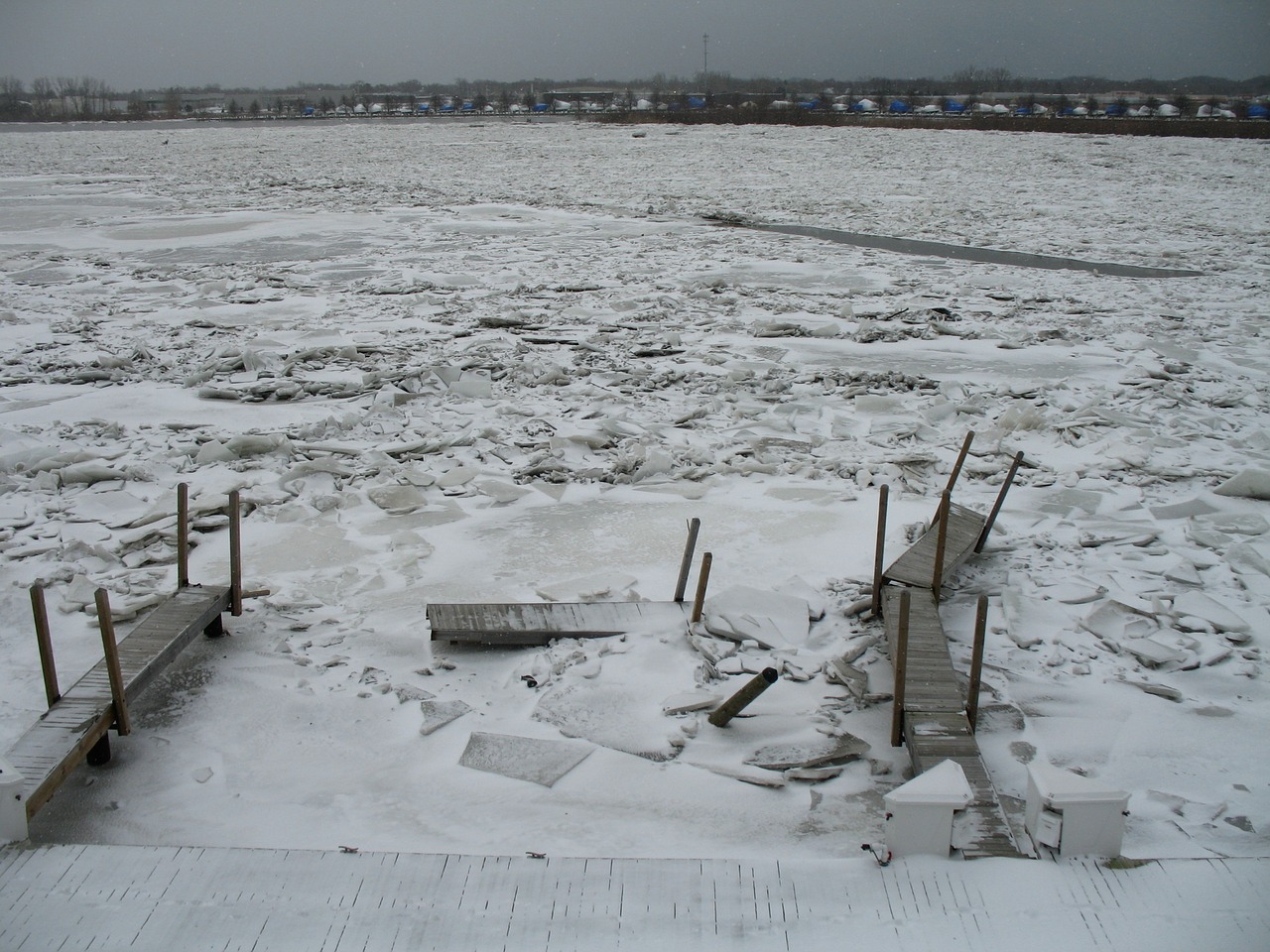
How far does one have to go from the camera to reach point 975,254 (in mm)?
12867

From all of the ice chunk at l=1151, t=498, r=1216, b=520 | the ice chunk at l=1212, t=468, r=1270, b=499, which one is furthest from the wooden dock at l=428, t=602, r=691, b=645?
the ice chunk at l=1212, t=468, r=1270, b=499

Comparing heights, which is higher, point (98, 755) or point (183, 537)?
point (183, 537)

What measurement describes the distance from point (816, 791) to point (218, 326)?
25.4ft

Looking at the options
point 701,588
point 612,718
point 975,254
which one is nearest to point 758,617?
point 701,588

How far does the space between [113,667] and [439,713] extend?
3.58ft

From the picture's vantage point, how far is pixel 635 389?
23.7 ft

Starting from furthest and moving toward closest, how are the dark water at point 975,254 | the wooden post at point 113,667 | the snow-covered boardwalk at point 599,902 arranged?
1. the dark water at point 975,254
2. the wooden post at point 113,667
3. the snow-covered boardwalk at point 599,902

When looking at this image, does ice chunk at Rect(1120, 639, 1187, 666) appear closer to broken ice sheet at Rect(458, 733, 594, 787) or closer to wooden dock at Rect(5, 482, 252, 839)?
broken ice sheet at Rect(458, 733, 594, 787)

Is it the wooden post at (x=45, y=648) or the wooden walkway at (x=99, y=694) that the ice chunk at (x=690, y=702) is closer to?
the wooden walkway at (x=99, y=694)

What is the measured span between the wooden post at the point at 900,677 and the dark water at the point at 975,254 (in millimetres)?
10017

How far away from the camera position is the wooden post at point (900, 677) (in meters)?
3.19

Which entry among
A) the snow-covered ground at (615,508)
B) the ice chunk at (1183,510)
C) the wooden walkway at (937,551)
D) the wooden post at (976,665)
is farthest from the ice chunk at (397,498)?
the ice chunk at (1183,510)

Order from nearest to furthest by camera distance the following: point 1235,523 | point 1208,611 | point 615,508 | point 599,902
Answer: point 599,902, point 1208,611, point 1235,523, point 615,508

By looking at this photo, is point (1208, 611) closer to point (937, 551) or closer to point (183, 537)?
point (937, 551)
